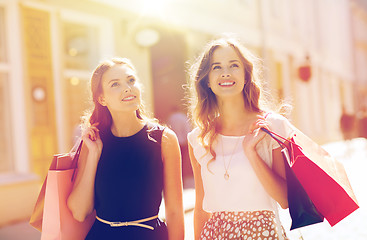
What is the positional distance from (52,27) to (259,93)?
17.9ft

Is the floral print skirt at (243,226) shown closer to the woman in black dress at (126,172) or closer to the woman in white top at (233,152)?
the woman in white top at (233,152)

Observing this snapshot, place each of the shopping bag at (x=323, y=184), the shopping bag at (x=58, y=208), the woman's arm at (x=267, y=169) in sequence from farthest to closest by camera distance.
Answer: the shopping bag at (x=58, y=208) → the woman's arm at (x=267, y=169) → the shopping bag at (x=323, y=184)

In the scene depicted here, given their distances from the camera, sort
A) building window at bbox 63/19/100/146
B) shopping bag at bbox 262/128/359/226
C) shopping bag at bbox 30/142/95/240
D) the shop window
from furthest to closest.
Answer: the shop window
building window at bbox 63/19/100/146
shopping bag at bbox 30/142/95/240
shopping bag at bbox 262/128/359/226

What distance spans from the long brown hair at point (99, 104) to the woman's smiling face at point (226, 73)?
Result: 0.50 meters

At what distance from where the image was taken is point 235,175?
7.09 feet

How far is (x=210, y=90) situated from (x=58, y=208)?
1104 mm

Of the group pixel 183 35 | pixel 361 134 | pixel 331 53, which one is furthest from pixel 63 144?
pixel 331 53

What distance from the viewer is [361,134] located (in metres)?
14.3

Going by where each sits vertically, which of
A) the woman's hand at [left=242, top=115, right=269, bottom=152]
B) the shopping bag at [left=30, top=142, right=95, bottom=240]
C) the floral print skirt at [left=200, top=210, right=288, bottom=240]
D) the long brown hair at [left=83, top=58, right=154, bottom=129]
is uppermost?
the long brown hair at [left=83, top=58, right=154, bottom=129]

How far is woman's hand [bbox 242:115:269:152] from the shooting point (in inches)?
80.0

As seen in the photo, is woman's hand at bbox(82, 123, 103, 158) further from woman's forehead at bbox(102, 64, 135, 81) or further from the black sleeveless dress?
woman's forehead at bbox(102, 64, 135, 81)

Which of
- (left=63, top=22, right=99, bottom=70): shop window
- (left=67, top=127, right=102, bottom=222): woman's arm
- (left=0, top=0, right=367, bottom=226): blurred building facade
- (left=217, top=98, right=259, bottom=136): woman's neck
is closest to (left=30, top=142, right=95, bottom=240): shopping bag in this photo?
(left=67, top=127, right=102, bottom=222): woman's arm

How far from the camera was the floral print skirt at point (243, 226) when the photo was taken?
6.84ft

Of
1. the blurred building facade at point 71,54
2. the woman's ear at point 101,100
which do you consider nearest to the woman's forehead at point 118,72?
the woman's ear at point 101,100
